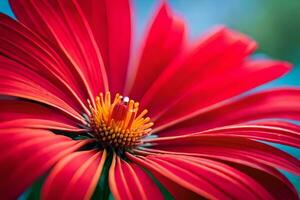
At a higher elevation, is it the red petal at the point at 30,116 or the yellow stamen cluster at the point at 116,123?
the yellow stamen cluster at the point at 116,123

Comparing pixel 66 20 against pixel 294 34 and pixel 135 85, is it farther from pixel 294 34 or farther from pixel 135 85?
pixel 294 34

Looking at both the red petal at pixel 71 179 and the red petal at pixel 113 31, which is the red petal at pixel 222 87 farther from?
→ the red petal at pixel 71 179

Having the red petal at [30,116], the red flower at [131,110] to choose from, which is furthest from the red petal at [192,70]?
the red petal at [30,116]

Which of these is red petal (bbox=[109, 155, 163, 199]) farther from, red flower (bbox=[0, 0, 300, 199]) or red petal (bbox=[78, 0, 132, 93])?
red petal (bbox=[78, 0, 132, 93])

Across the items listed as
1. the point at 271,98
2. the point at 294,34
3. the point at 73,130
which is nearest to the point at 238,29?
the point at 294,34

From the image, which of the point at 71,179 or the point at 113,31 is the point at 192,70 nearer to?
the point at 113,31

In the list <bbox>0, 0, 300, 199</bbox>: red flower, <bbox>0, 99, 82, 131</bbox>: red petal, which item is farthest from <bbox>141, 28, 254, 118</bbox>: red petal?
<bbox>0, 99, 82, 131</bbox>: red petal

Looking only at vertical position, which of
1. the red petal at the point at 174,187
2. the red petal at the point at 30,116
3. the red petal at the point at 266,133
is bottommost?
the red petal at the point at 174,187

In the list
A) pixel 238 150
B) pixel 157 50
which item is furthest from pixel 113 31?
pixel 238 150
